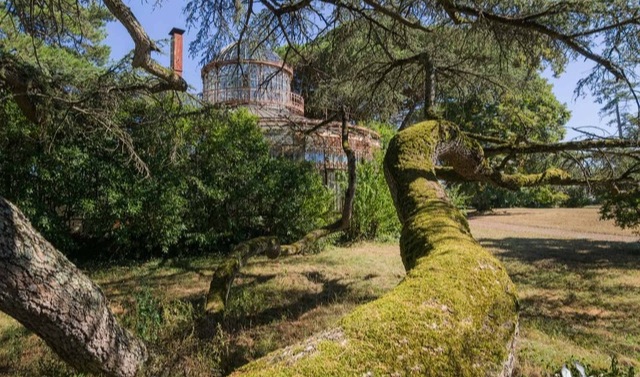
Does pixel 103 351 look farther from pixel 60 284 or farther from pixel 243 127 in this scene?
pixel 243 127

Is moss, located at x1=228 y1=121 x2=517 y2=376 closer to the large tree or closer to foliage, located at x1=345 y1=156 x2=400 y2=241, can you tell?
the large tree

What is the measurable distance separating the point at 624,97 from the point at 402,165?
3622mm

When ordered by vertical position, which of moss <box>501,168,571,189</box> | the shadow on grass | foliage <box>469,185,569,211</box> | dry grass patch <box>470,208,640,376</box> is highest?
moss <box>501,168,571,189</box>

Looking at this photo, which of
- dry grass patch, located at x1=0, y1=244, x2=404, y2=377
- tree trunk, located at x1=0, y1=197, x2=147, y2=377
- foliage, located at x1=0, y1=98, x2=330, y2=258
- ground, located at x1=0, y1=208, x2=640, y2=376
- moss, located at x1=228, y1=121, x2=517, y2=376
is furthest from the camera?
foliage, located at x1=0, y1=98, x2=330, y2=258

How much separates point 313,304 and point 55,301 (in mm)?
4067

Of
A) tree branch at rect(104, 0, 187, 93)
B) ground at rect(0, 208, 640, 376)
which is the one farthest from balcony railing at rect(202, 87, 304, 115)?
tree branch at rect(104, 0, 187, 93)

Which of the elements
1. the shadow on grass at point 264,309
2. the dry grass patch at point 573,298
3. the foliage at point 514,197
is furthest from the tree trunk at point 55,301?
the foliage at point 514,197

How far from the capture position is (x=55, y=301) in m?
1.88

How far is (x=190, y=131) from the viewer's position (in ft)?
28.8

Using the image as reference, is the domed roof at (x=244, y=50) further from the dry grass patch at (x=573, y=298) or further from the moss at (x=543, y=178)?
the dry grass patch at (x=573, y=298)

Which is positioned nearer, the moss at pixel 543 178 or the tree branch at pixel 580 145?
the tree branch at pixel 580 145

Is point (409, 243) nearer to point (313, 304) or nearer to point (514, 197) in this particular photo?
point (313, 304)

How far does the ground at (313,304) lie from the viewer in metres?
3.56

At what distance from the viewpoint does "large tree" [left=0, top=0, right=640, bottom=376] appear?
112 centimetres
